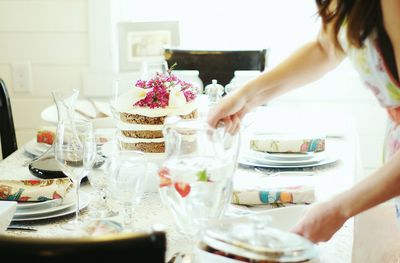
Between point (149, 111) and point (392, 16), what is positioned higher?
point (392, 16)

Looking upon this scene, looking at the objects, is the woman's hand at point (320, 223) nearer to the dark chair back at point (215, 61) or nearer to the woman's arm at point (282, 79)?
the woman's arm at point (282, 79)

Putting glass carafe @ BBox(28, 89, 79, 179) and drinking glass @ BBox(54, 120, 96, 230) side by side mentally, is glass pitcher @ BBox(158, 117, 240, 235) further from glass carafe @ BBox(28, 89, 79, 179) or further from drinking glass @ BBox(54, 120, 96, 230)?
glass carafe @ BBox(28, 89, 79, 179)

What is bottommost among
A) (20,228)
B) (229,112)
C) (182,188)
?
(20,228)

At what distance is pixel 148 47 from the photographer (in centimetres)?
287

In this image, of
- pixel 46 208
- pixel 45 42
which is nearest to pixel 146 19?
pixel 45 42

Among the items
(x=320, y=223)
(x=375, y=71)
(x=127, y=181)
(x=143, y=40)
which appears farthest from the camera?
(x=143, y=40)

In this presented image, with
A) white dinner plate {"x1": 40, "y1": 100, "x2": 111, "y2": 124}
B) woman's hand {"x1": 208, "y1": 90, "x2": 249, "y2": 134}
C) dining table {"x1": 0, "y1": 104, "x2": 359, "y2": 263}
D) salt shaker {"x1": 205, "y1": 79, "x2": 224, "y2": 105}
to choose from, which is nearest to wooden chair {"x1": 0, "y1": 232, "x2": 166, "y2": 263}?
dining table {"x1": 0, "y1": 104, "x2": 359, "y2": 263}

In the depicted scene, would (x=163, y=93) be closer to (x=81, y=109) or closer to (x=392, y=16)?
(x=392, y=16)

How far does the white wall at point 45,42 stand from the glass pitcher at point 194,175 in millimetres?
1762

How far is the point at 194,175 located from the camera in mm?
1117

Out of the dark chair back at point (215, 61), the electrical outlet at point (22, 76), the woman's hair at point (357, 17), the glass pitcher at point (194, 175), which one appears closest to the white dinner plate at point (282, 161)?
the glass pitcher at point (194, 175)

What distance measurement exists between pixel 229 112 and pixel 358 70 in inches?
12.0

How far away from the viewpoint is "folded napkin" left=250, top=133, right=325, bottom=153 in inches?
67.7

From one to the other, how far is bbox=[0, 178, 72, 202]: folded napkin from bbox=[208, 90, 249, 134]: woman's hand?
34 cm
